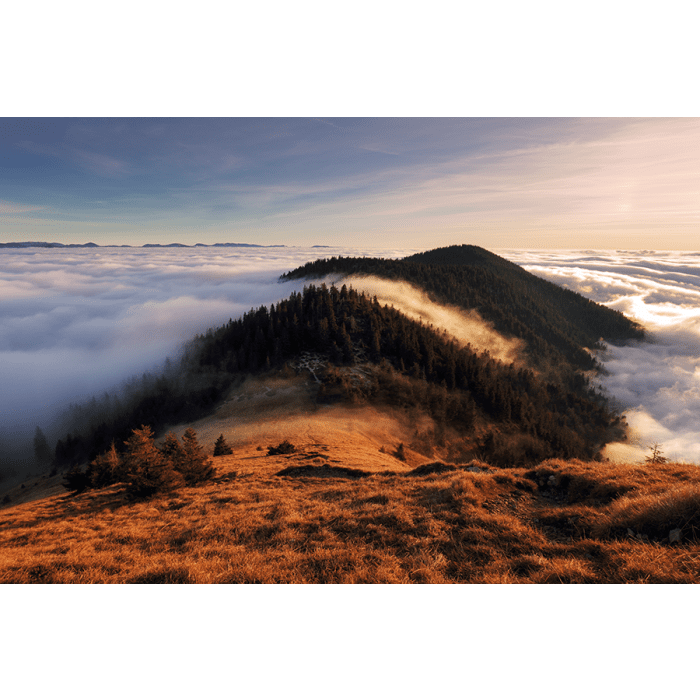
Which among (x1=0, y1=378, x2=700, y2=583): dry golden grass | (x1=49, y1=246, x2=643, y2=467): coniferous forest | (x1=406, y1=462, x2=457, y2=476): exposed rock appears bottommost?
(x1=49, y1=246, x2=643, y2=467): coniferous forest

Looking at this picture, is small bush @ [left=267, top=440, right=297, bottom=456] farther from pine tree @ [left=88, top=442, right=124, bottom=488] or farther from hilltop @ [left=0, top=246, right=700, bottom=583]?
pine tree @ [left=88, top=442, right=124, bottom=488]

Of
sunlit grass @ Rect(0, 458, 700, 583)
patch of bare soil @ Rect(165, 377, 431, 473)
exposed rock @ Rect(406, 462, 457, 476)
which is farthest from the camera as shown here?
patch of bare soil @ Rect(165, 377, 431, 473)

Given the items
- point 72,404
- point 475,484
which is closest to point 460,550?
point 475,484

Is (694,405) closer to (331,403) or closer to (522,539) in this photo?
(331,403)

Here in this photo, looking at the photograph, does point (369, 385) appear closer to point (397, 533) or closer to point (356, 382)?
point (356, 382)

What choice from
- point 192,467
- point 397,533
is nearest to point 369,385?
point 192,467

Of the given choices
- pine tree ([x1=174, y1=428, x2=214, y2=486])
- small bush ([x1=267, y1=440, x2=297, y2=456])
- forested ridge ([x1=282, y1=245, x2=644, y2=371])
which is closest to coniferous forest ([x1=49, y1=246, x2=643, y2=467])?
small bush ([x1=267, y1=440, x2=297, y2=456])
